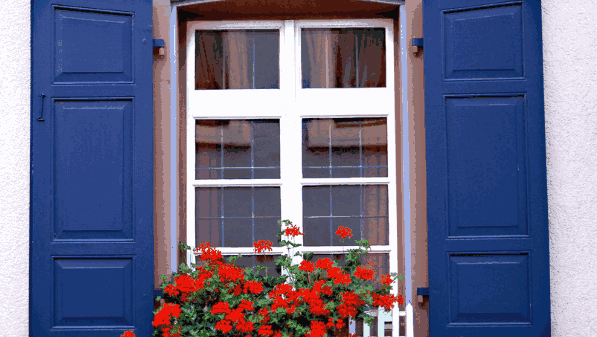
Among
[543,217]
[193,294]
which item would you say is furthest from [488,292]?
[193,294]

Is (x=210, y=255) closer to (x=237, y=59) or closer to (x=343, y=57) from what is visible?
(x=237, y=59)

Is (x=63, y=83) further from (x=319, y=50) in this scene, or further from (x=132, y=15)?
(x=319, y=50)

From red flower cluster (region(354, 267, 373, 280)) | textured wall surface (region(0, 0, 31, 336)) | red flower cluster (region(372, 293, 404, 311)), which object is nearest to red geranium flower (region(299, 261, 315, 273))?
red flower cluster (region(354, 267, 373, 280))

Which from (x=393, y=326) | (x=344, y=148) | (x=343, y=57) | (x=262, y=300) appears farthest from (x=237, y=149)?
(x=393, y=326)

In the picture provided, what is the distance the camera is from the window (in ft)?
10.0

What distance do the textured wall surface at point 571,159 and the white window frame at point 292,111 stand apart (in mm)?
938

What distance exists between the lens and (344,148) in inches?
122

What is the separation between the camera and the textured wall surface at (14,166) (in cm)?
273

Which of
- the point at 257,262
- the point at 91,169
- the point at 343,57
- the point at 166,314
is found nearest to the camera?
the point at 166,314

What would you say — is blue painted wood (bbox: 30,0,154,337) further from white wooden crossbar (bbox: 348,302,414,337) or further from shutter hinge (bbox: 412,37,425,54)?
shutter hinge (bbox: 412,37,425,54)

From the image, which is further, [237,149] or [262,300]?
[237,149]

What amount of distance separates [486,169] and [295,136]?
121cm

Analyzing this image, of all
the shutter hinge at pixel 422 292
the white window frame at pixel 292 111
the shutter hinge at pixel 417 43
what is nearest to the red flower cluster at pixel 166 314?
the white window frame at pixel 292 111

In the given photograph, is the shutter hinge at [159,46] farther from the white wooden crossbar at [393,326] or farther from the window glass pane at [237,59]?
the white wooden crossbar at [393,326]
